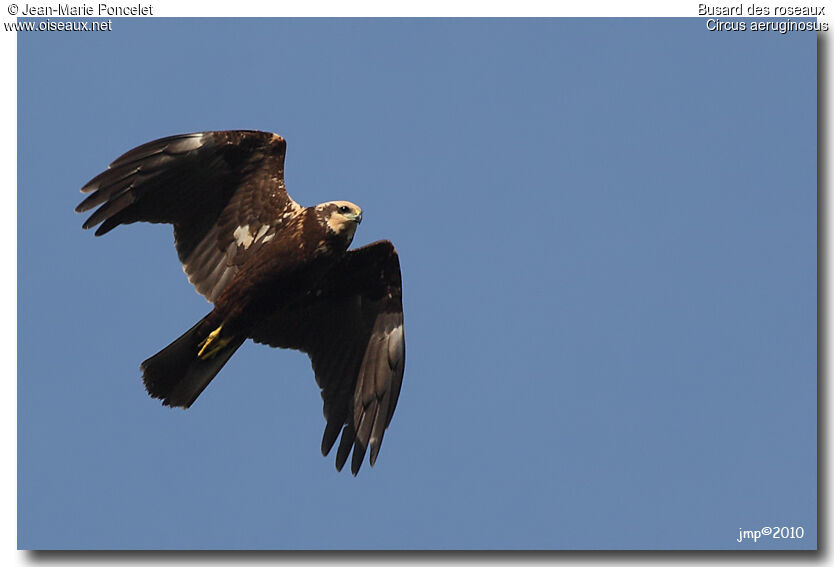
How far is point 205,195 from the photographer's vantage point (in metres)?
12.2

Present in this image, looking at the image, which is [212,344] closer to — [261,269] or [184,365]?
[184,365]

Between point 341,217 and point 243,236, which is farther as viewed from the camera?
point 243,236

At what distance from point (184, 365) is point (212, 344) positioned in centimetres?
32

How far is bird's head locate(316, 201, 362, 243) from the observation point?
11.8 m

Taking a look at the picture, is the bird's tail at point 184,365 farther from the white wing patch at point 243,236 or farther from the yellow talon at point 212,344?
the white wing patch at point 243,236

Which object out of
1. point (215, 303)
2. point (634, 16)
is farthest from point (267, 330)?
point (634, 16)

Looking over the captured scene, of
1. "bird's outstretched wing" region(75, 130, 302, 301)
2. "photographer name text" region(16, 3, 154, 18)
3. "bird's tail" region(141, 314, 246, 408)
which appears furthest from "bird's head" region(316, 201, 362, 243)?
"photographer name text" region(16, 3, 154, 18)

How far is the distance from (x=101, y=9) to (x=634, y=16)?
4721mm

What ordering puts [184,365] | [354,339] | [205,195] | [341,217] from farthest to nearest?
[354,339] < [205,195] < [184,365] < [341,217]

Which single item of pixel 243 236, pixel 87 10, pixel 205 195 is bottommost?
pixel 243 236

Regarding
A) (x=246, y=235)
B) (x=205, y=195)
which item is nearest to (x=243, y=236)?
(x=246, y=235)

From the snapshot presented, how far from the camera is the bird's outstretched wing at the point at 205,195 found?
38.9ft

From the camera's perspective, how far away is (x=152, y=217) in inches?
475

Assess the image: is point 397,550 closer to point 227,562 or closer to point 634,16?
point 227,562
